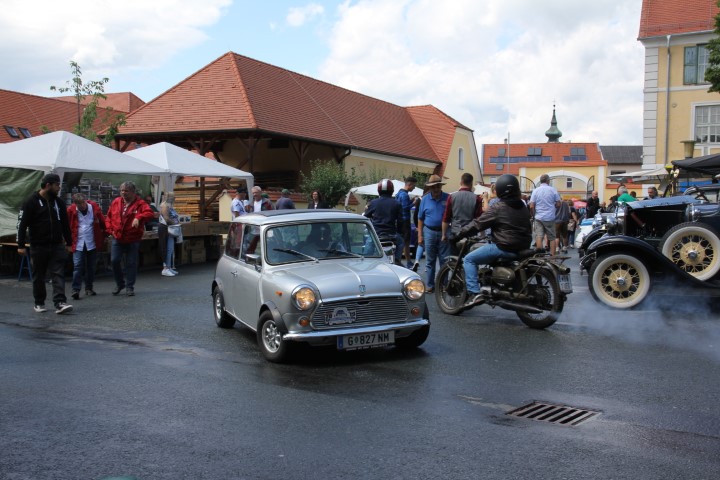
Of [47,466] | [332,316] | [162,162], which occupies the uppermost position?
[162,162]

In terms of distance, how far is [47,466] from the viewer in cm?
431

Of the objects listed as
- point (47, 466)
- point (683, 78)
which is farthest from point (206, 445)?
point (683, 78)

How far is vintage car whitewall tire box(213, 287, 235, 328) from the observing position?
9086mm

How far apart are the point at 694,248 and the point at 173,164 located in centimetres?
1321

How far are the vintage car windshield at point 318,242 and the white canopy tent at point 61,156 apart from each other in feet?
29.4

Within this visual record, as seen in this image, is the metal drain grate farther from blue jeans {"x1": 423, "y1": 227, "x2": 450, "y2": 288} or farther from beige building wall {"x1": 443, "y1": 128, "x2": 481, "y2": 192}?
beige building wall {"x1": 443, "y1": 128, "x2": 481, "y2": 192}

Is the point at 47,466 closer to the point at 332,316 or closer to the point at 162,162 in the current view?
the point at 332,316

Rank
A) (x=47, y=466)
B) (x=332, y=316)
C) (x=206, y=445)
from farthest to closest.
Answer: (x=332, y=316) → (x=206, y=445) → (x=47, y=466)

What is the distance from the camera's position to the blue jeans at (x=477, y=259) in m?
9.09

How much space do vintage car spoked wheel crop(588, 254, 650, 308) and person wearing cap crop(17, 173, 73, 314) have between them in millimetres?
7569

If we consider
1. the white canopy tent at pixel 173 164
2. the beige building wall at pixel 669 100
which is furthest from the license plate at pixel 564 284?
the beige building wall at pixel 669 100

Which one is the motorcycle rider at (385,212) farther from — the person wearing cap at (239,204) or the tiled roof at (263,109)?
the tiled roof at (263,109)

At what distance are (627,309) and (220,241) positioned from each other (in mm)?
12477

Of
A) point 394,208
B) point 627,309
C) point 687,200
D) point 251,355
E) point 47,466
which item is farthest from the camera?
point 394,208
